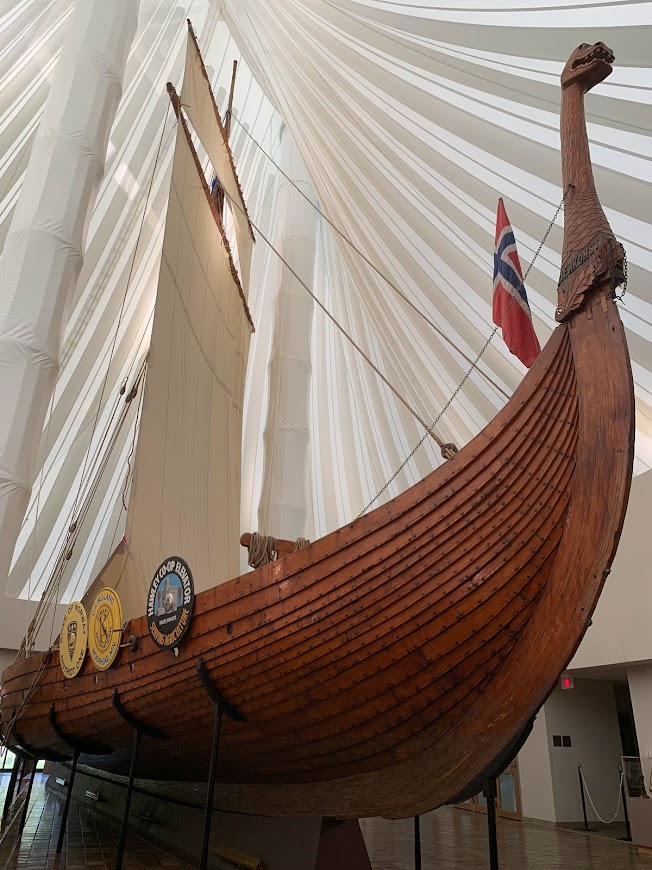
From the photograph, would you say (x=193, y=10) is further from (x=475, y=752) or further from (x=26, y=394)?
(x=475, y=752)

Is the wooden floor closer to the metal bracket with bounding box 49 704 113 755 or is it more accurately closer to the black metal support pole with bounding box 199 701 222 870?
the metal bracket with bounding box 49 704 113 755

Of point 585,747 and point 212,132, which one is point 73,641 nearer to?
point 212,132

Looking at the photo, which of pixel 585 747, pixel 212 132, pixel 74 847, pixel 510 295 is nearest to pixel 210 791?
pixel 74 847

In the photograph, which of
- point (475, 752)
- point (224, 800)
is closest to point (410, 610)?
point (475, 752)

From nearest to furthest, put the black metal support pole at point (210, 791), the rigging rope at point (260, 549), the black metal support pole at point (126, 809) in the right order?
the black metal support pole at point (210, 791) → the black metal support pole at point (126, 809) → the rigging rope at point (260, 549)

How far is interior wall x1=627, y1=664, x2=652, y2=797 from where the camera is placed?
661cm

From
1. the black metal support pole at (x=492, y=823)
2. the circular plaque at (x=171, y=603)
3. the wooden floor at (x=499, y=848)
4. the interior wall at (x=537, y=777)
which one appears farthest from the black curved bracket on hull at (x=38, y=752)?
the interior wall at (x=537, y=777)

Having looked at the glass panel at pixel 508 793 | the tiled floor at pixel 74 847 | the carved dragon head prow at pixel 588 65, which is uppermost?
the carved dragon head prow at pixel 588 65

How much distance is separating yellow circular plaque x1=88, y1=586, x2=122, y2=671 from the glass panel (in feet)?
21.9

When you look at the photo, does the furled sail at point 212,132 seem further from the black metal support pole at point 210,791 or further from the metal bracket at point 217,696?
the black metal support pole at point 210,791

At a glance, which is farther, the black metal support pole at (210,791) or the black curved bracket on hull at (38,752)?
the black curved bracket on hull at (38,752)

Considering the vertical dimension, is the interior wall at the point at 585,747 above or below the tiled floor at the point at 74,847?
above

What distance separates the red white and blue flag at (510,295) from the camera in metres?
3.60

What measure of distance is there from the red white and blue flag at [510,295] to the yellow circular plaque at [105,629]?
8.90 feet
